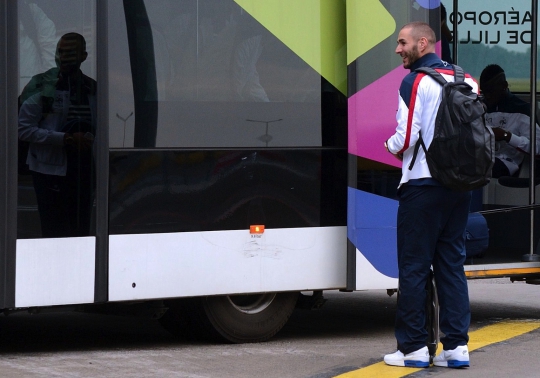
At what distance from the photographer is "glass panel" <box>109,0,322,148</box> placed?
6523mm

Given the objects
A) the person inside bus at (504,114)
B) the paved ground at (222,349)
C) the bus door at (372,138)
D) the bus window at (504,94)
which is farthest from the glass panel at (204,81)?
the person inside bus at (504,114)

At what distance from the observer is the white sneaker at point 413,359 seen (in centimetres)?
613

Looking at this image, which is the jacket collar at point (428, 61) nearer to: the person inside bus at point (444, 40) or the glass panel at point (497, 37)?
the person inside bus at point (444, 40)

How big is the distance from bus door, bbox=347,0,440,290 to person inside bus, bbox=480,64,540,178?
Answer: 2.59 meters

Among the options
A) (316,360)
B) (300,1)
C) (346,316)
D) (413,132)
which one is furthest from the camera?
(346,316)

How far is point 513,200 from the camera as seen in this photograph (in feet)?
31.7

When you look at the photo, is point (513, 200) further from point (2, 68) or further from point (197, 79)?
point (2, 68)

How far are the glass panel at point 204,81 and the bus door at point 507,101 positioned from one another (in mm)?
2276

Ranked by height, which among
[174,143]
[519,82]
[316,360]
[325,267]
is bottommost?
[316,360]

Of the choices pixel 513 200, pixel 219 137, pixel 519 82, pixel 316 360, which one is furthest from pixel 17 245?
pixel 519 82

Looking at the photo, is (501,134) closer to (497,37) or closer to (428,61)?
(497,37)

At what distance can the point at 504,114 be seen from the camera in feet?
32.1

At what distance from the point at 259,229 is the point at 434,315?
1263 mm

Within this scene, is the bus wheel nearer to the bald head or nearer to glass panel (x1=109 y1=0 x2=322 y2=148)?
glass panel (x1=109 y1=0 x2=322 y2=148)
